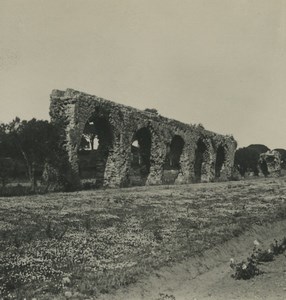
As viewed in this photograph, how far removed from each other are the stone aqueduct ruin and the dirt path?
592 inches

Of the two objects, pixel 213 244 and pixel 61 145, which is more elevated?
pixel 61 145

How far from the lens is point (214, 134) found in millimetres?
44469

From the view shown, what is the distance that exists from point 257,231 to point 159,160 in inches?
851

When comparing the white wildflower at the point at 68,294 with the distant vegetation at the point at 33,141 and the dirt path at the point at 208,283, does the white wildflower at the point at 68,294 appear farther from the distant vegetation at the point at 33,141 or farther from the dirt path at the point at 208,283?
the distant vegetation at the point at 33,141

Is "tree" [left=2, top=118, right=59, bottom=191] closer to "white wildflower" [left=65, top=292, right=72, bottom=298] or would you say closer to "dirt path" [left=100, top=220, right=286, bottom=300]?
"dirt path" [left=100, top=220, right=286, bottom=300]

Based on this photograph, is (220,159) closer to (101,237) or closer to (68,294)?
(101,237)

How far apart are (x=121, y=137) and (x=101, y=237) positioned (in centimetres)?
1865

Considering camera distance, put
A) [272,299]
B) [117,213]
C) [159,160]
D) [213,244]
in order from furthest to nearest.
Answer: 1. [159,160]
2. [117,213]
3. [213,244]
4. [272,299]

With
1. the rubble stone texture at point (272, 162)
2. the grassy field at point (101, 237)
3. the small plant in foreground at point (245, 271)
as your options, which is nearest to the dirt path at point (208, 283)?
the small plant in foreground at point (245, 271)

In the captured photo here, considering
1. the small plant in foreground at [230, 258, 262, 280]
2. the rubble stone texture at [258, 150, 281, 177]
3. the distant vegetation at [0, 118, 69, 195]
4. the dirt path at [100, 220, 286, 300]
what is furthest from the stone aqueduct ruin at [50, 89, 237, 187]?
the small plant in foreground at [230, 258, 262, 280]

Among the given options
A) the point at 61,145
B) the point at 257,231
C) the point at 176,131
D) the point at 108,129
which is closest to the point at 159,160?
the point at 176,131

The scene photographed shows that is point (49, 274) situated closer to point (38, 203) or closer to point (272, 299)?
point (272, 299)

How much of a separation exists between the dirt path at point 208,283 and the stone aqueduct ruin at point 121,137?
15.0 m

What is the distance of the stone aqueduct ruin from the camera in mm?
24125
